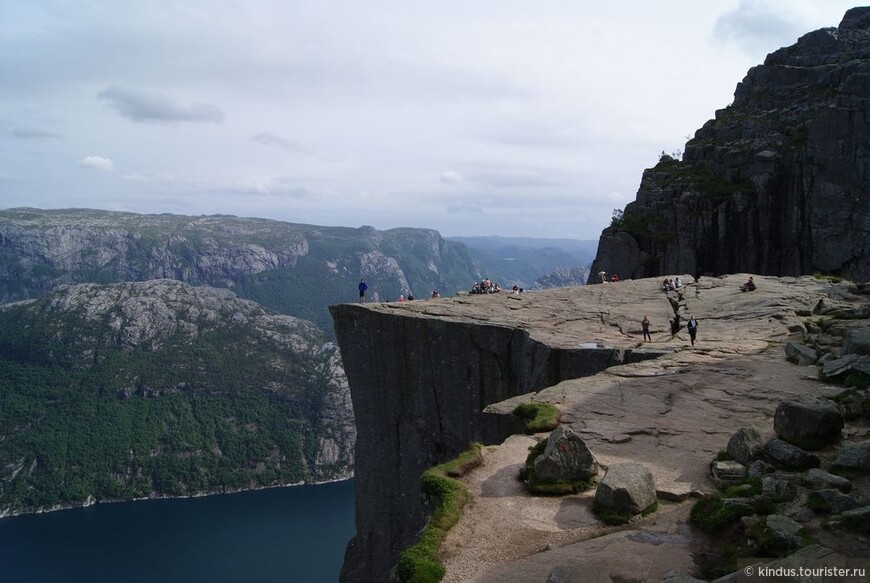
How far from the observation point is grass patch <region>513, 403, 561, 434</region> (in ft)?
72.1

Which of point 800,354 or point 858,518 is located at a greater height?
point 800,354

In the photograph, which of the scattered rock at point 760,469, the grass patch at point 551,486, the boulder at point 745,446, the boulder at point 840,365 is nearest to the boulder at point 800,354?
the boulder at point 840,365

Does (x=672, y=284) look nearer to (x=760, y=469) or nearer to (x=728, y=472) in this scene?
(x=728, y=472)

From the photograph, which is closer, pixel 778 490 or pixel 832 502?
pixel 832 502

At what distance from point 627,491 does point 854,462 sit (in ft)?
17.2

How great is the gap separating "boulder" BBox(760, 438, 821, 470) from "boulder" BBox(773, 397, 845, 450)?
1197 millimetres

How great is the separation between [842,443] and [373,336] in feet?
91.8

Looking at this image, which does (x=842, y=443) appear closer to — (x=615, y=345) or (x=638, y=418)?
(x=638, y=418)

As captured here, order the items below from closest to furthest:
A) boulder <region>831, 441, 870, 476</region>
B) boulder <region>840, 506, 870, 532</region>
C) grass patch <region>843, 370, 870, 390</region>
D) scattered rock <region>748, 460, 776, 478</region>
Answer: boulder <region>840, 506, 870, 532</region> < boulder <region>831, 441, 870, 476</region> < scattered rock <region>748, 460, 776, 478</region> < grass patch <region>843, 370, 870, 390</region>

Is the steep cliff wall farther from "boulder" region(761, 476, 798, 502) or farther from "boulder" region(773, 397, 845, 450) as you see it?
"boulder" region(761, 476, 798, 502)

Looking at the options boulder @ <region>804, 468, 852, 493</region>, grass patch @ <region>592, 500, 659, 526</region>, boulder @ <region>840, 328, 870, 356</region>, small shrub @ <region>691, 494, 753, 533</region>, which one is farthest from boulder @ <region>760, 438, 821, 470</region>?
boulder @ <region>840, 328, 870, 356</region>

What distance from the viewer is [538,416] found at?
22.6 m

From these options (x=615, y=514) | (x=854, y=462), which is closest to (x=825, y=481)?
(x=854, y=462)

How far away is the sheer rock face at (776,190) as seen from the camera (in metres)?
63.5
